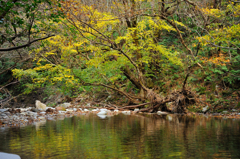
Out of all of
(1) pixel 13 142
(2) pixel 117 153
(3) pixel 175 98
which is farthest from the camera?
(3) pixel 175 98

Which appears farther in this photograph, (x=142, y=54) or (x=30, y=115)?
(x=142, y=54)

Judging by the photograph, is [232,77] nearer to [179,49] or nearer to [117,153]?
[179,49]

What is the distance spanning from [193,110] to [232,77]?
309cm

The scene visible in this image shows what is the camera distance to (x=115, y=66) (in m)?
12.8

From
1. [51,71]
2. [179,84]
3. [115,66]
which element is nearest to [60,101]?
[51,71]

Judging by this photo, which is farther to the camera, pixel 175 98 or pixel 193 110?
pixel 193 110

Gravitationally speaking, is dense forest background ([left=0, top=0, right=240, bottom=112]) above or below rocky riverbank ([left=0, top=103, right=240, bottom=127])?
above

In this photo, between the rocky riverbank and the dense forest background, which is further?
the dense forest background

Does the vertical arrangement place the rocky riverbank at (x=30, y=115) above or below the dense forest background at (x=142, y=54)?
below

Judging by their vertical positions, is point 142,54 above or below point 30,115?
above

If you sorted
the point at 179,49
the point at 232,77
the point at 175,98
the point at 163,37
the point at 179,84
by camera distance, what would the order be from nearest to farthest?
1. the point at 175,98
2. the point at 232,77
3. the point at 179,84
4. the point at 179,49
5. the point at 163,37

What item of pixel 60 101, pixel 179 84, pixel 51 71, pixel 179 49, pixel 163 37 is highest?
pixel 163 37

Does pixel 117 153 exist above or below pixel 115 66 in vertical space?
below

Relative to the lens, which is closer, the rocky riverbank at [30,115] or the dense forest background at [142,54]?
the rocky riverbank at [30,115]
